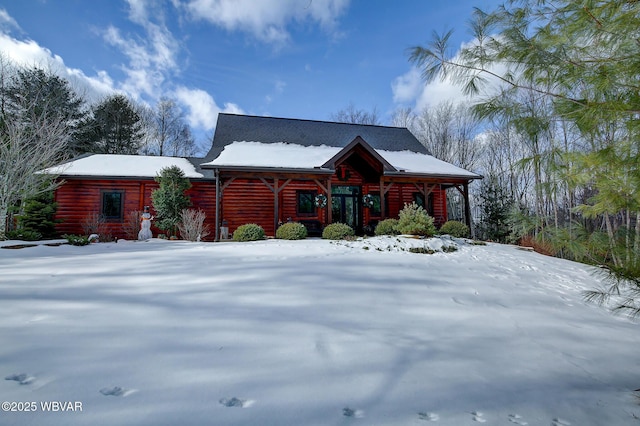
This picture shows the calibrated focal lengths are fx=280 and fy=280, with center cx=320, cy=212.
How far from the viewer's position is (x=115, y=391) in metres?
1.56

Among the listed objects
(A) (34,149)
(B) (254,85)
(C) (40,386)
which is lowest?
(C) (40,386)

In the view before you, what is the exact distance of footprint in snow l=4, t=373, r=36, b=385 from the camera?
159 cm

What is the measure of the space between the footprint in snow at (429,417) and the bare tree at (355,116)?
2869 centimetres

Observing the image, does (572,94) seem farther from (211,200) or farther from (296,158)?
(211,200)

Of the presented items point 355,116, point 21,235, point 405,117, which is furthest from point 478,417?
point 355,116

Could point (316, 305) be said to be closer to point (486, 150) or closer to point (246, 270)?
point (246, 270)

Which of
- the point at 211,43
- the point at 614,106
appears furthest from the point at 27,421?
the point at 211,43

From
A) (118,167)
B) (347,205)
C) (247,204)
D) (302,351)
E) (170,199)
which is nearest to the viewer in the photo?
(302,351)

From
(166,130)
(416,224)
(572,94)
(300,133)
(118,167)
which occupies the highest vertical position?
(166,130)

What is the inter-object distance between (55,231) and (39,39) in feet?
44.2

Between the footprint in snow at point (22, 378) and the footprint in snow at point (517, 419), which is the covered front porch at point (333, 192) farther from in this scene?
the footprint in snow at point (517, 419)

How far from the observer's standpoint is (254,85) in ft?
60.8

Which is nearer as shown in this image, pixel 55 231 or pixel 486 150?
pixel 55 231

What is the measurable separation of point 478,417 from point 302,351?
1.18 m
